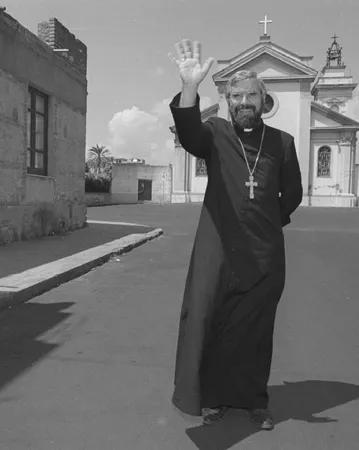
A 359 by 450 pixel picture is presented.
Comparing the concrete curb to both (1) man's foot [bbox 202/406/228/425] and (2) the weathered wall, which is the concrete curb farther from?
(2) the weathered wall

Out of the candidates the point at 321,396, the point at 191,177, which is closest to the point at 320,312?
the point at 321,396

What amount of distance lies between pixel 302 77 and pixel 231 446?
151ft

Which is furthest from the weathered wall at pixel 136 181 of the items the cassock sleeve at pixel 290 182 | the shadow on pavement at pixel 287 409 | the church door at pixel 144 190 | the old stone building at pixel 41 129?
the cassock sleeve at pixel 290 182

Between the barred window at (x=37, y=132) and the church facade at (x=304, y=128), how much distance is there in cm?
3188

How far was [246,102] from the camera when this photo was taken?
2.78 meters

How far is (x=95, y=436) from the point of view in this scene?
2773 millimetres

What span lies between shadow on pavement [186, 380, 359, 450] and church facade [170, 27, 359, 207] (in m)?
41.1

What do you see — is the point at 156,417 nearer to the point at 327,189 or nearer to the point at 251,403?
the point at 251,403

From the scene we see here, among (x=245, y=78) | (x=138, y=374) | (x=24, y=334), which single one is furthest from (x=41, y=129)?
(x=245, y=78)

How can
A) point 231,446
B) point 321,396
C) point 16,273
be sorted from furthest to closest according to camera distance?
point 16,273, point 321,396, point 231,446

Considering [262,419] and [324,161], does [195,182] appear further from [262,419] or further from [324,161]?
[262,419]

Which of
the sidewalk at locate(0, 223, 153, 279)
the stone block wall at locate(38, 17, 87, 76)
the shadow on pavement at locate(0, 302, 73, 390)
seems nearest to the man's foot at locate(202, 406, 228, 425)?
the shadow on pavement at locate(0, 302, 73, 390)

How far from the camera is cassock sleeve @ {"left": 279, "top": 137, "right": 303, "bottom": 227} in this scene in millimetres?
2914

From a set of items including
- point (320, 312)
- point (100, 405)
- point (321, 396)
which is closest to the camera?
point (100, 405)
